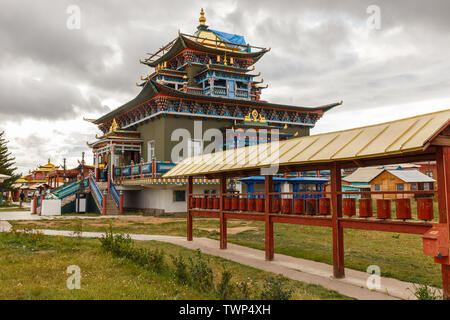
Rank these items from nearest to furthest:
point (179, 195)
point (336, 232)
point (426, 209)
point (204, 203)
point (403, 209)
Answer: point (426, 209), point (403, 209), point (336, 232), point (204, 203), point (179, 195)

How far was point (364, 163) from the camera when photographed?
8.23 meters

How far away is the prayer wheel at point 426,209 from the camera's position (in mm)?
6895

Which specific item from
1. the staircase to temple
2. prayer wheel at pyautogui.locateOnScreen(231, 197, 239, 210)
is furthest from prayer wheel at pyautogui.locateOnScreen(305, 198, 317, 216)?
the staircase to temple

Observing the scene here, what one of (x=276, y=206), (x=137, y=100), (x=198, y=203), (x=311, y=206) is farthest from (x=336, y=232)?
(x=137, y=100)

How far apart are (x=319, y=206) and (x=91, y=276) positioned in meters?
5.44

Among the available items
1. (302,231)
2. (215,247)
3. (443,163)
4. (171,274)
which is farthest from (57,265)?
(302,231)

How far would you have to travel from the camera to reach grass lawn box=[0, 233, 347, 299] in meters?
6.75

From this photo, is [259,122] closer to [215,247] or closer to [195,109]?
[195,109]

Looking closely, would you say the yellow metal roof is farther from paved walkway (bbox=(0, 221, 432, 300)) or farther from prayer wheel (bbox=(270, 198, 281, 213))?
paved walkway (bbox=(0, 221, 432, 300))

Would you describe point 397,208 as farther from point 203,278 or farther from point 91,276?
point 91,276

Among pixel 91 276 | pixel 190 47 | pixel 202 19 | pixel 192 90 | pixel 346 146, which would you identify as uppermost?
pixel 202 19

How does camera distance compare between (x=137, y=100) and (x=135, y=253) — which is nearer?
(x=135, y=253)

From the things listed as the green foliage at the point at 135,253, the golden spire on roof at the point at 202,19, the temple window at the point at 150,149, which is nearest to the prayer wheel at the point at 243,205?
the green foliage at the point at 135,253
